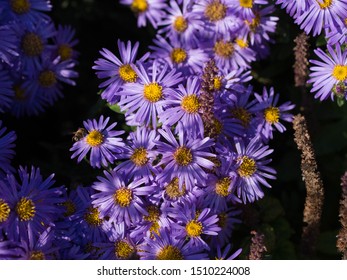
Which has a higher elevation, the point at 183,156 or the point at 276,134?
the point at 276,134

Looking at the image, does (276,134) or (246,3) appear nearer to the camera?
(246,3)

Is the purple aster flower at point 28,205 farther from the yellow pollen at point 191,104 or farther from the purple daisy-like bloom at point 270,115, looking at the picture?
the purple daisy-like bloom at point 270,115

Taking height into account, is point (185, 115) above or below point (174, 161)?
above

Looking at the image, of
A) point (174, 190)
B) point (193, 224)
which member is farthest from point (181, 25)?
point (193, 224)

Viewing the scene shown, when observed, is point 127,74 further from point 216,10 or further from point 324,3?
point 324,3

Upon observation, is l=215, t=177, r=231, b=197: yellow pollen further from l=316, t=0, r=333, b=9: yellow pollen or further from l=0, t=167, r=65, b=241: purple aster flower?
l=316, t=0, r=333, b=9: yellow pollen
